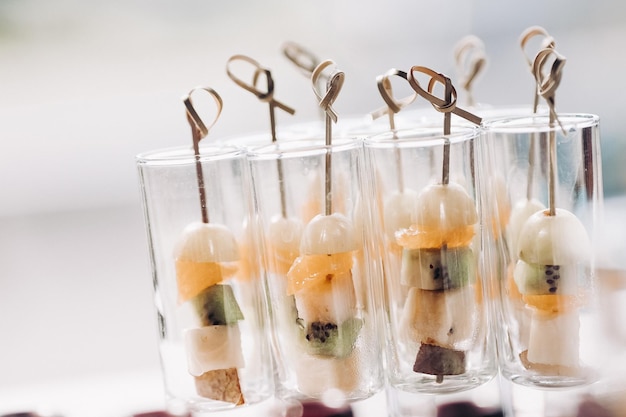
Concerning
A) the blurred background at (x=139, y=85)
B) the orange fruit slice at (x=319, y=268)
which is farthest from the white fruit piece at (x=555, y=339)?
the blurred background at (x=139, y=85)

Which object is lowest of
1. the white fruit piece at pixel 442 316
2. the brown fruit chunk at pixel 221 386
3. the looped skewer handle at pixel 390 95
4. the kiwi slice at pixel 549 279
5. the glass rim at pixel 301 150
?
the brown fruit chunk at pixel 221 386

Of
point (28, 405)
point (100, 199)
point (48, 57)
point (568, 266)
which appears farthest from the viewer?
point (100, 199)

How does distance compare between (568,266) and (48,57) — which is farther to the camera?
(48,57)

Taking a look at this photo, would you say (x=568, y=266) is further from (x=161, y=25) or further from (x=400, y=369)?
(x=161, y=25)

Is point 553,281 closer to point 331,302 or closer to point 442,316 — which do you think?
point 442,316

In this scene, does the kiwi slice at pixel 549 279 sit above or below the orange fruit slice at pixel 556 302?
above

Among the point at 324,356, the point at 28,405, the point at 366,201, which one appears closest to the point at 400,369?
the point at 324,356

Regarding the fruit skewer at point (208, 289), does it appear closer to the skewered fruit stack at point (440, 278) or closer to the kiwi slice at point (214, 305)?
the kiwi slice at point (214, 305)

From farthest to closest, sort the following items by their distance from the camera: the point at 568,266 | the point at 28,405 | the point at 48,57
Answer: the point at 48,57, the point at 28,405, the point at 568,266
